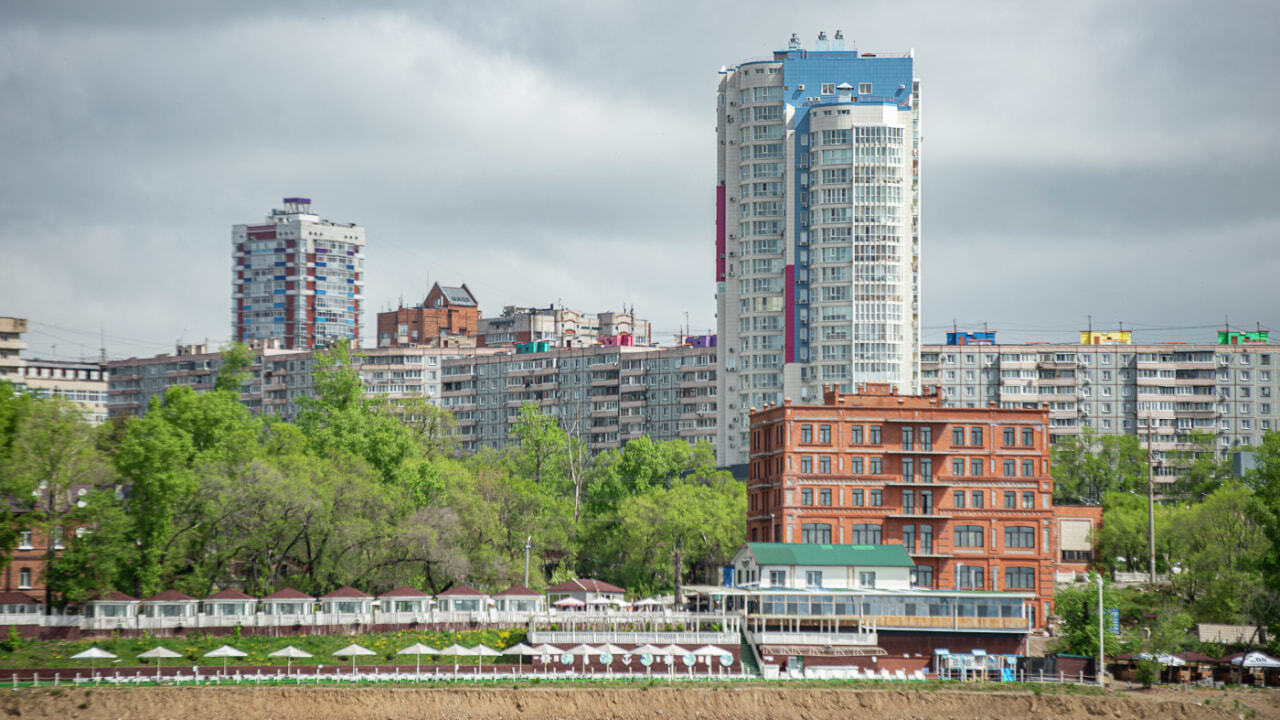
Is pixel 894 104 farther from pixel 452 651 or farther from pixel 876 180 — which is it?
pixel 452 651

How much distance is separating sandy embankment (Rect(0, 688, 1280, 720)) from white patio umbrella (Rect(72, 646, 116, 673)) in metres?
4.46

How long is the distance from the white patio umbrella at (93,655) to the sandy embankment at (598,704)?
446cm

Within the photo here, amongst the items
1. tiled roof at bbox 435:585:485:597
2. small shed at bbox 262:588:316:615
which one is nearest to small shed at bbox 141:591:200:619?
small shed at bbox 262:588:316:615

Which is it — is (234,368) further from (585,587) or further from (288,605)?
(585,587)

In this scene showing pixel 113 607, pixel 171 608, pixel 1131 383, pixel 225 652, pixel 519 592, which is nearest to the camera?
pixel 225 652

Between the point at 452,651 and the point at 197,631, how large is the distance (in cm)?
1637

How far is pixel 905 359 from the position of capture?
550 ft

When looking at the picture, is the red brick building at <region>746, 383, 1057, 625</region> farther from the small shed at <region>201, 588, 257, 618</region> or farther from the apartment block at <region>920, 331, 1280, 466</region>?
the apartment block at <region>920, 331, 1280, 466</region>

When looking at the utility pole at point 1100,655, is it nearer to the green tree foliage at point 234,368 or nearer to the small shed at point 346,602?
the small shed at point 346,602

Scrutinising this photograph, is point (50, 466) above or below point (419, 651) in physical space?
above

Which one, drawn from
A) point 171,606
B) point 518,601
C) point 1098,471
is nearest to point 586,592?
point 518,601

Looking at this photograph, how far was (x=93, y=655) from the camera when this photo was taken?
87.1 m

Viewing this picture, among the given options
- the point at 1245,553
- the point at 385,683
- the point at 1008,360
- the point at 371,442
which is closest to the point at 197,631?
the point at 385,683

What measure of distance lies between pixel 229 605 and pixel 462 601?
46.3 feet
